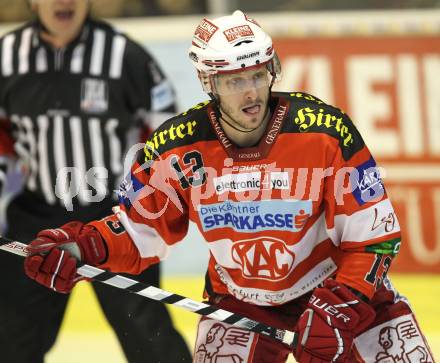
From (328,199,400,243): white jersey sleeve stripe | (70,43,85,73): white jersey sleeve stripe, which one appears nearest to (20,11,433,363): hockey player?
(328,199,400,243): white jersey sleeve stripe

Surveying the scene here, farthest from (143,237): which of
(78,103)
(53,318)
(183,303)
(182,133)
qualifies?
(78,103)

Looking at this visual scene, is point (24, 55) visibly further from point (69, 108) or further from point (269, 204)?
point (269, 204)

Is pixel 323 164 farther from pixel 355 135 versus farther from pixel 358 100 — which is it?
pixel 358 100

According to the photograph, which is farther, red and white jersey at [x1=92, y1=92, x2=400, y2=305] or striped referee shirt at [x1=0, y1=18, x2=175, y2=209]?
striped referee shirt at [x1=0, y1=18, x2=175, y2=209]

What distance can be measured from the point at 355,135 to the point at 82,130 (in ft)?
→ 5.72

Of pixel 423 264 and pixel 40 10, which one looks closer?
pixel 40 10

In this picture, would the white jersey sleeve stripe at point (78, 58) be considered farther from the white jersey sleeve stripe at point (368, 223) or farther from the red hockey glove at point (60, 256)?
the white jersey sleeve stripe at point (368, 223)

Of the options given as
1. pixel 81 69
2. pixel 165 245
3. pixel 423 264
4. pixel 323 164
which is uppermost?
pixel 81 69

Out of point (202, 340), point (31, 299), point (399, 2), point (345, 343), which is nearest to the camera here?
point (345, 343)

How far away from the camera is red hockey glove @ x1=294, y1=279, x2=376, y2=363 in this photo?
3.72 m

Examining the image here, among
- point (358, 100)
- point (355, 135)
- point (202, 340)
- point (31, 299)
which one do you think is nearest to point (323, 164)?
point (355, 135)

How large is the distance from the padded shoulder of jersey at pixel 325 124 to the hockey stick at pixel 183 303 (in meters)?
0.60

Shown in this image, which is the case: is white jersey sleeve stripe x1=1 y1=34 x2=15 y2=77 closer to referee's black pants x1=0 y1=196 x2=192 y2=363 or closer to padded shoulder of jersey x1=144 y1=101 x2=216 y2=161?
referee's black pants x1=0 y1=196 x2=192 y2=363

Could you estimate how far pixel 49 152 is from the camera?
5.27m
